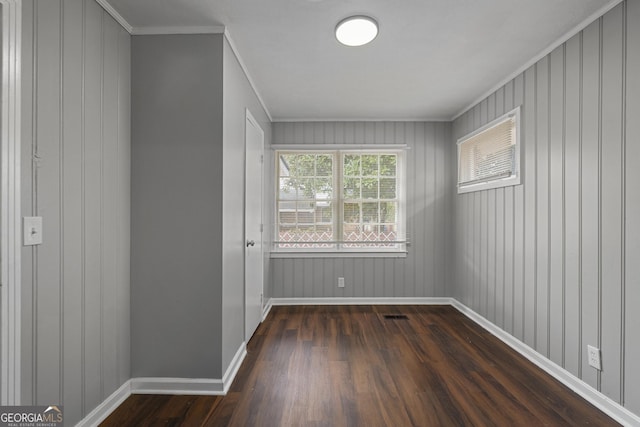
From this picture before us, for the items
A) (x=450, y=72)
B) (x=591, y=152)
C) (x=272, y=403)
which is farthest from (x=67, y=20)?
(x=591, y=152)

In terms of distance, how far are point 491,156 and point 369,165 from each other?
1.52 metres

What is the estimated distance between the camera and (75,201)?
1683 millimetres

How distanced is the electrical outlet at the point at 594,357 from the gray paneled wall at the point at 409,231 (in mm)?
2196

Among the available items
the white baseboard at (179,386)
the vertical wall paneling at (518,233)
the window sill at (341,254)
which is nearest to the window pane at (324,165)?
the window sill at (341,254)

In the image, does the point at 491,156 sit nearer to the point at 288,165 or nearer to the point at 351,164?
the point at 351,164

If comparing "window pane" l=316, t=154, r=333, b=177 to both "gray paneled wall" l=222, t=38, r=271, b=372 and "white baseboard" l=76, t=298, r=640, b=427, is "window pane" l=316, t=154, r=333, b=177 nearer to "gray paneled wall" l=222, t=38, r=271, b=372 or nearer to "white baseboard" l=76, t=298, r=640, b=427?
"gray paneled wall" l=222, t=38, r=271, b=372

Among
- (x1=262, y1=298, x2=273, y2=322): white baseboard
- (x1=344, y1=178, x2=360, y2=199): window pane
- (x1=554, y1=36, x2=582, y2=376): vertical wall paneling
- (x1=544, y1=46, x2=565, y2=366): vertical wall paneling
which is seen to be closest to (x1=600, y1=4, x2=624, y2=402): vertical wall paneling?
(x1=554, y1=36, x2=582, y2=376): vertical wall paneling

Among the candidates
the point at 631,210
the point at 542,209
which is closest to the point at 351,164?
the point at 542,209

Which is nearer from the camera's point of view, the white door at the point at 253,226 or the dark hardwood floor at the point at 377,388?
the dark hardwood floor at the point at 377,388

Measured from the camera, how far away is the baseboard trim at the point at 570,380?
6.08 ft

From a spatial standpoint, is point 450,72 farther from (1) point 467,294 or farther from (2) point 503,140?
(1) point 467,294

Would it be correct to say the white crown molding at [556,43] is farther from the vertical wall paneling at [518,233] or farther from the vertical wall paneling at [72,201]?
the vertical wall paneling at [72,201]

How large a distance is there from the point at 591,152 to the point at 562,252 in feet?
2.42

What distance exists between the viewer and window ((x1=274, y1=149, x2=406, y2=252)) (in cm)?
431
